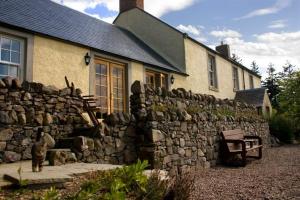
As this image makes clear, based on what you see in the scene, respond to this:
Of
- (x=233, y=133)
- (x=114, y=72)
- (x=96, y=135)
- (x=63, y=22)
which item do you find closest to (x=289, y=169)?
(x=233, y=133)

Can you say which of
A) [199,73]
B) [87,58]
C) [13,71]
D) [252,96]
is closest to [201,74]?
[199,73]

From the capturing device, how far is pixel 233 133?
10.5m

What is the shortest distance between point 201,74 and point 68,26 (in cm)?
810

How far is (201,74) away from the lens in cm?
1689

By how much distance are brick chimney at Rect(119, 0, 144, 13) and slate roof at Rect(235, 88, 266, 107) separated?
8758mm

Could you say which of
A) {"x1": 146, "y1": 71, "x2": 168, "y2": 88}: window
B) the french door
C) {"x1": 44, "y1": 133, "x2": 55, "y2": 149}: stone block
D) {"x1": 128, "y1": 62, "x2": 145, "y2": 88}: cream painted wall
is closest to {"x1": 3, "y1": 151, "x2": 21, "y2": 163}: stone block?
{"x1": 44, "y1": 133, "x2": 55, "y2": 149}: stone block

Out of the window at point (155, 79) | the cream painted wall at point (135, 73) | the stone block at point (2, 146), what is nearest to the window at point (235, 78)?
the window at point (155, 79)

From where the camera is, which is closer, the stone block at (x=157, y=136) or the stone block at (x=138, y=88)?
the stone block at (x=157, y=136)

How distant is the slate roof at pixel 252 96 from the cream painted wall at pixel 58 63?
12562mm

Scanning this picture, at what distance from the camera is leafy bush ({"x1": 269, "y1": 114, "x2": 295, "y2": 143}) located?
1689 centimetres

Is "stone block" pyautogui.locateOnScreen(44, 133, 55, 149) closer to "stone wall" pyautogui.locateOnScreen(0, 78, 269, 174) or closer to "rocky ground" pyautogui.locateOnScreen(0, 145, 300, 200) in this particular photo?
"stone wall" pyautogui.locateOnScreen(0, 78, 269, 174)

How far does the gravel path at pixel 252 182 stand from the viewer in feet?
18.1

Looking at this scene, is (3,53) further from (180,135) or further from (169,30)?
(169,30)

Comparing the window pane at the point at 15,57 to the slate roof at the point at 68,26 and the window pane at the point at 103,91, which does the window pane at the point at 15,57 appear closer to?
the slate roof at the point at 68,26
